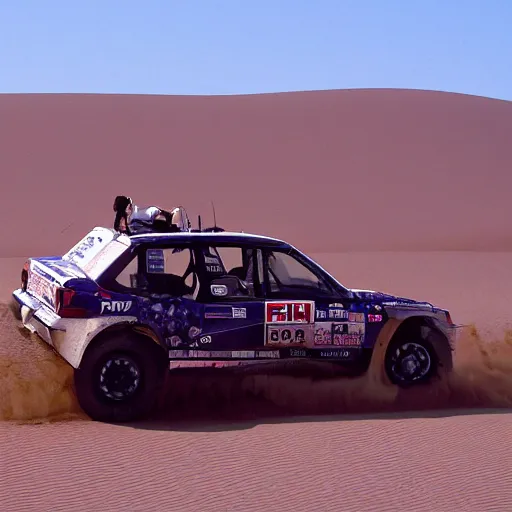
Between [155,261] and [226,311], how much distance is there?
2.46 ft

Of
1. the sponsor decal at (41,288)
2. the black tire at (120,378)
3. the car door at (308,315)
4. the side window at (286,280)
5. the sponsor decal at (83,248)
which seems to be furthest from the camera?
the sponsor decal at (83,248)

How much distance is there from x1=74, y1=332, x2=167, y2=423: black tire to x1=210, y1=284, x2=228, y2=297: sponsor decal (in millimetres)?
678

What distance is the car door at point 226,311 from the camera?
906 centimetres

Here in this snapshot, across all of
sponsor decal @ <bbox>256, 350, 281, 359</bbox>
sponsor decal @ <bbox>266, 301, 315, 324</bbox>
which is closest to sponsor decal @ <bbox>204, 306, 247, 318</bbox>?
sponsor decal @ <bbox>266, 301, 315, 324</bbox>

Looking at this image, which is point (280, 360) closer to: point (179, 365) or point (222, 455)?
point (179, 365)

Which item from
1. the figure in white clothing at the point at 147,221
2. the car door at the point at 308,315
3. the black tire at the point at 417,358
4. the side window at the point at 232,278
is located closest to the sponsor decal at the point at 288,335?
the car door at the point at 308,315

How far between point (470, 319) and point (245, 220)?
1744cm

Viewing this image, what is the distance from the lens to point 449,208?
121 ft

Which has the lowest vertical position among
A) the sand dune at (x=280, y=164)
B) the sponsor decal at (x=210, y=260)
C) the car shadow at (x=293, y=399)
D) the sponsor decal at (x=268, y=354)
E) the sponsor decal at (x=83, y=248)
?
the car shadow at (x=293, y=399)

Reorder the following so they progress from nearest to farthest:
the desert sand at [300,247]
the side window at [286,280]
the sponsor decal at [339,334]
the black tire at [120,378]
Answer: the desert sand at [300,247] → the black tire at [120,378] → the sponsor decal at [339,334] → the side window at [286,280]

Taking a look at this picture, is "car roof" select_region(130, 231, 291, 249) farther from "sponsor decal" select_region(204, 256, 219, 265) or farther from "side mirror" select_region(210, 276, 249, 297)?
"side mirror" select_region(210, 276, 249, 297)

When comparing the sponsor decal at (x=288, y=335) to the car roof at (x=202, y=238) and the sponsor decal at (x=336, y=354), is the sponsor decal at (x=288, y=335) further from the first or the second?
the car roof at (x=202, y=238)

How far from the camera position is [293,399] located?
9805 millimetres

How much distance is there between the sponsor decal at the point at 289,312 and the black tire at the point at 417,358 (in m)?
0.91
